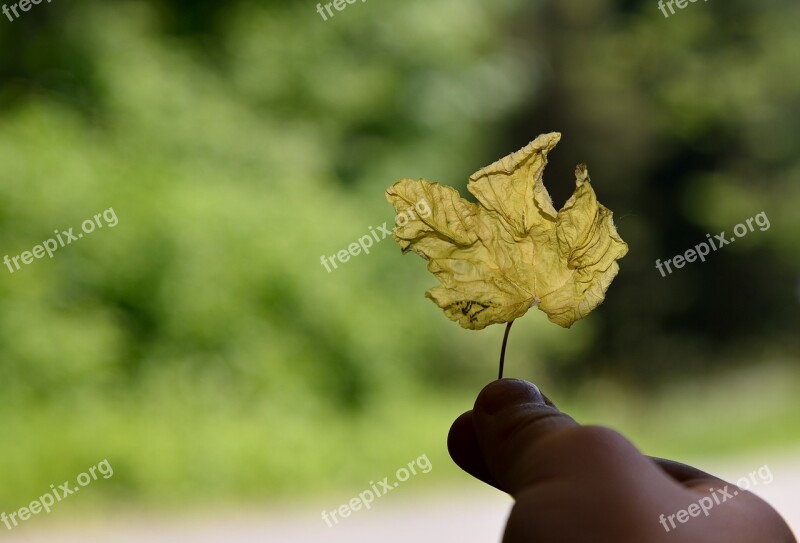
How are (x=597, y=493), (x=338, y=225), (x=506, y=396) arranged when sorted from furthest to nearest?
(x=338, y=225)
(x=506, y=396)
(x=597, y=493)

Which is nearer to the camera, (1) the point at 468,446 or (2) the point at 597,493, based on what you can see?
(2) the point at 597,493

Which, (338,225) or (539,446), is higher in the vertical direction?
(338,225)

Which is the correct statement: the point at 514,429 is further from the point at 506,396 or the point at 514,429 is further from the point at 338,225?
the point at 338,225

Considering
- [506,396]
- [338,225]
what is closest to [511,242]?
[506,396]

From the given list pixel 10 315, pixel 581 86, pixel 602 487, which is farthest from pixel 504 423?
pixel 581 86

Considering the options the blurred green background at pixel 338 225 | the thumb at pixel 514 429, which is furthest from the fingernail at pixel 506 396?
the blurred green background at pixel 338 225

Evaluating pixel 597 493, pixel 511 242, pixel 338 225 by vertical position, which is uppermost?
pixel 338 225

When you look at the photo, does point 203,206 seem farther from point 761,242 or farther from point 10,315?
point 761,242
